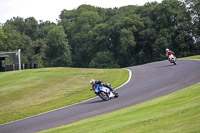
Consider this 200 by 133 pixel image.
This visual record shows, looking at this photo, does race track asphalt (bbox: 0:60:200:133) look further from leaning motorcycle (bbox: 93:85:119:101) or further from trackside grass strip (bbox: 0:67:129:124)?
trackside grass strip (bbox: 0:67:129:124)

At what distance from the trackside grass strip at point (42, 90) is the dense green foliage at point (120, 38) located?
4438 cm

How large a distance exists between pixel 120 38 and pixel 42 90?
189 ft

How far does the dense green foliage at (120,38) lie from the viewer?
79.7m

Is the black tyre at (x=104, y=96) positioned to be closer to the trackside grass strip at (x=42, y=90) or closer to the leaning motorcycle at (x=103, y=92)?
the leaning motorcycle at (x=103, y=92)

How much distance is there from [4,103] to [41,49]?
253ft

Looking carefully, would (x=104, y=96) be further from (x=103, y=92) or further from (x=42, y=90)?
(x=42, y=90)

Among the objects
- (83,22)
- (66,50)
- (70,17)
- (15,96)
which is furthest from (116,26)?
(15,96)

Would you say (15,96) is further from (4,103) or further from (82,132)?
(82,132)

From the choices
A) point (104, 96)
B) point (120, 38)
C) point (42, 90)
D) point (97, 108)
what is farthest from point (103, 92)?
point (120, 38)

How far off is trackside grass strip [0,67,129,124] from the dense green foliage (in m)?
44.4

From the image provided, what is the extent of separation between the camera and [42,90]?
96.0ft

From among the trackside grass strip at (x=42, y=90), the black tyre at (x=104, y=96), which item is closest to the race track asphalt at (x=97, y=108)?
the black tyre at (x=104, y=96)

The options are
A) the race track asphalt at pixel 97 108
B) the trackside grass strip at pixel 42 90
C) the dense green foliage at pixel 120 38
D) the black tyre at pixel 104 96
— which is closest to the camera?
the race track asphalt at pixel 97 108

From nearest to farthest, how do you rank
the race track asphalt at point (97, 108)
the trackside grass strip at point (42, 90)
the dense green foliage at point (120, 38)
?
the race track asphalt at point (97, 108) → the trackside grass strip at point (42, 90) → the dense green foliage at point (120, 38)
